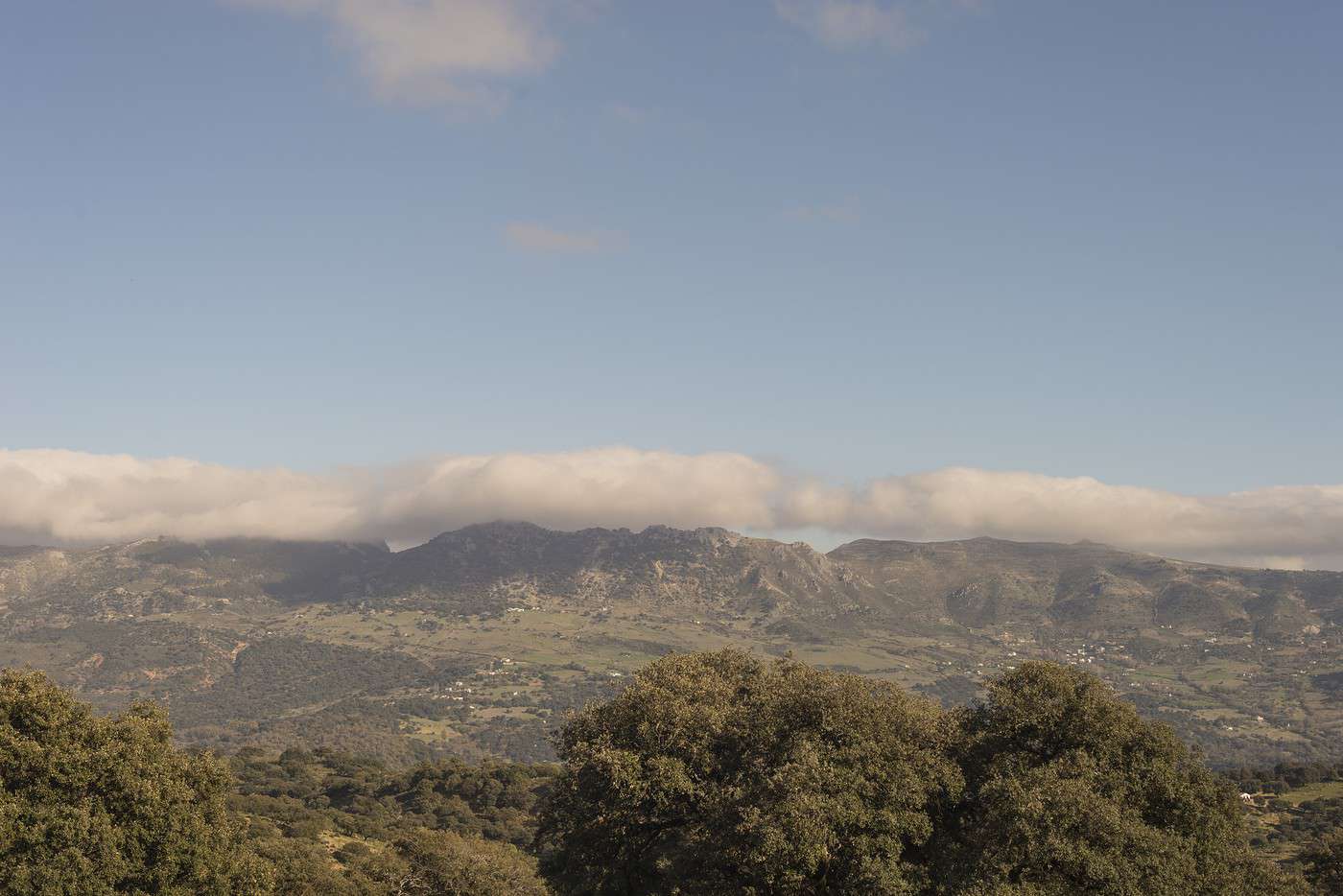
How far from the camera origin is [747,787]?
1784 inches

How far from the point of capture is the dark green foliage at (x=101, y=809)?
154 feet

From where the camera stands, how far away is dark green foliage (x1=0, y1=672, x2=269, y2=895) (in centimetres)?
4691

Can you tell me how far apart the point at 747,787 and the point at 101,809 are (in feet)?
101

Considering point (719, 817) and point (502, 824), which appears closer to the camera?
point (719, 817)

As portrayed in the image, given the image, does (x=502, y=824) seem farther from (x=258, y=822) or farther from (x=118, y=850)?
(x=118, y=850)

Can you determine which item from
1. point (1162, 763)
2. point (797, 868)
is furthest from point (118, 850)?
point (1162, 763)

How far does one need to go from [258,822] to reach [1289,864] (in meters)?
108

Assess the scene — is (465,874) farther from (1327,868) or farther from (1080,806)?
(1080,806)

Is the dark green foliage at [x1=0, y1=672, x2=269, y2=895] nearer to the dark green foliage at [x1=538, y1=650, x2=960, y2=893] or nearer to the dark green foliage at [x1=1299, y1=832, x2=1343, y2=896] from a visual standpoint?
the dark green foliage at [x1=538, y1=650, x2=960, y2=893]

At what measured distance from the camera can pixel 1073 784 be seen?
3975 centimetres

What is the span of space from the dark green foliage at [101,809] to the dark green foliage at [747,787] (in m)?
16.8

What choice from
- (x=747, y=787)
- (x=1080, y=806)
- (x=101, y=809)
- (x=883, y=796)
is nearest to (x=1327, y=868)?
(x=1080, y=806)

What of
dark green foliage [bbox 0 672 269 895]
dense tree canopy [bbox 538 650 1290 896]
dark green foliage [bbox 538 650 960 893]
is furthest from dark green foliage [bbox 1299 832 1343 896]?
dark green foliage [bbox 0 672 269 895]

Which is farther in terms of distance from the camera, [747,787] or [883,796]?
[747,787]
